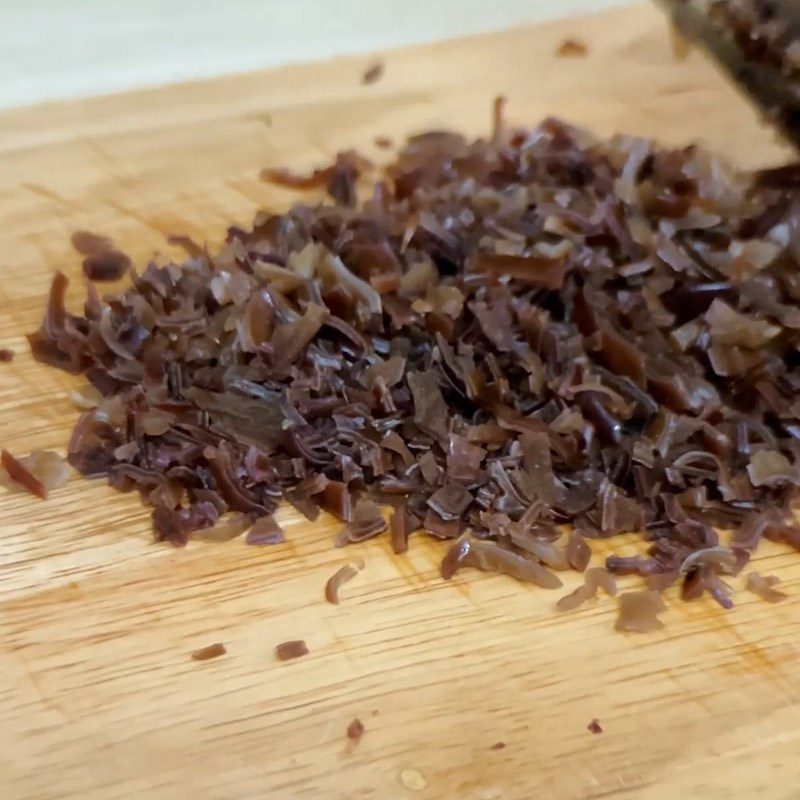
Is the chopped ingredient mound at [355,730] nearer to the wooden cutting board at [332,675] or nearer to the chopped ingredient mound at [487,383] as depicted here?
the wooden cutting board at [332,675]

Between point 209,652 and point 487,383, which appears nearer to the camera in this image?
point 209,652

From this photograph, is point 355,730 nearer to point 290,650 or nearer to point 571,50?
point 290,650

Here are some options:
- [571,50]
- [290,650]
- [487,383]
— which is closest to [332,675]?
[290,650]

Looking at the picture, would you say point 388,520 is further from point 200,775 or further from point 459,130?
point 459,130

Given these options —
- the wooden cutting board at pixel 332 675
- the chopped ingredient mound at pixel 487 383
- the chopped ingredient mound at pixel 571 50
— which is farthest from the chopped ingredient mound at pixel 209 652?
the chopped ingredient mound at pixel 571 50

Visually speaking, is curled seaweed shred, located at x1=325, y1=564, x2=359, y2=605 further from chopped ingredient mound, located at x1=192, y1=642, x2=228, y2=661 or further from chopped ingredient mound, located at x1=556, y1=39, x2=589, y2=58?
chopped ingredient mound, located at x1=556, y1=39, x2=589, y2=58

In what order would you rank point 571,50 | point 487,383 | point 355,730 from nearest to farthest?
point 355,730, point 487,383, point 571,50

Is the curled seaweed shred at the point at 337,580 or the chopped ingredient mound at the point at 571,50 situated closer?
the curled seaweed shred at the point at 337,580

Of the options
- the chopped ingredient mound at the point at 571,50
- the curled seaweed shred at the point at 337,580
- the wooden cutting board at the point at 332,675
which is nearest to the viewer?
the wooden cutting board at the point at 332,675

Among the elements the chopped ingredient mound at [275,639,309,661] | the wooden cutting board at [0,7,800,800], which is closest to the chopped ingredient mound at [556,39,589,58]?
the wooden cutting board at [0,7,800,800]

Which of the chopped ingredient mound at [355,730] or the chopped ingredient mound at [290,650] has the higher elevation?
the chopped ingredient mound at [290,650]
